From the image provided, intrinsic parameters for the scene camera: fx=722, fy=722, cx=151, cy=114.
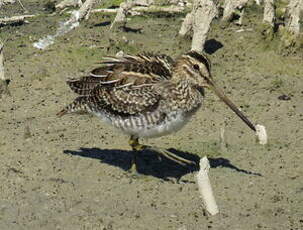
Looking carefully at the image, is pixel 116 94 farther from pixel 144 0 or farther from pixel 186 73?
pixel 144 0

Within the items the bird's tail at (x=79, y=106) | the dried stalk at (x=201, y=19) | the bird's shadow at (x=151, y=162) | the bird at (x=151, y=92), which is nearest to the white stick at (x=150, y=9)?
the dried stalk at (x=201, y=19)

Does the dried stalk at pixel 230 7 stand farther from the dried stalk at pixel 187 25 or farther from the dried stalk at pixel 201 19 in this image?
the dried stalk at pixel 201 19

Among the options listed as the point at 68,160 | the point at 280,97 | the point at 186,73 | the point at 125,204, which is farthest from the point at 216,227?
the point at 280,97

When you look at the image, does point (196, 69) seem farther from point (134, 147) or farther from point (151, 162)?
point (151, 162)

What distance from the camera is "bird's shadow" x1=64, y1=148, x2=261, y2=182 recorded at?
591 inches

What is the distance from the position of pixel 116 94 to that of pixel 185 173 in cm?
226

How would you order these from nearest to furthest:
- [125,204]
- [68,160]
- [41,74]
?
1. [125,204]
2. [68,160]
3. [41,74]

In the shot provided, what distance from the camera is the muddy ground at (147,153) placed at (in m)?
12.8

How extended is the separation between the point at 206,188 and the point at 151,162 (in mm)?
3518

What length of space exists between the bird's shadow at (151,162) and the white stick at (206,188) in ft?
7.03

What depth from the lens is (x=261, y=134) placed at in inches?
629

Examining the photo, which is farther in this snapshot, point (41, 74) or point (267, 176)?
point (41, 74)

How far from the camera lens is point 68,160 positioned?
50.6ft

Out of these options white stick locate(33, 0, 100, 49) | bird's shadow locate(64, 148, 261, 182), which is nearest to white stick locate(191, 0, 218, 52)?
white stick locate(33, 0, 100, 49)
